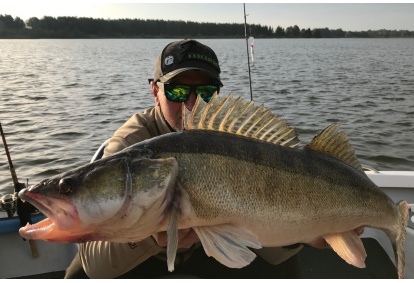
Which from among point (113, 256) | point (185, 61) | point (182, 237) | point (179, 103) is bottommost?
point (113, 256)

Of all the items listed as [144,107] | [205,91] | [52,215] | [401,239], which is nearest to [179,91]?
[205,91]

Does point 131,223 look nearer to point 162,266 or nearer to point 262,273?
point 162,266

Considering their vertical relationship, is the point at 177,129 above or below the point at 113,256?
above

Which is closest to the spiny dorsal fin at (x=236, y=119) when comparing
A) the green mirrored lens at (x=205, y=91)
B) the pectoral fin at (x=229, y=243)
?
the pectoral fin at (x=229, y=243)

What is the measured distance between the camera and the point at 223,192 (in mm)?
1938

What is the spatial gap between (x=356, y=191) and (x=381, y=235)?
222 centimetres

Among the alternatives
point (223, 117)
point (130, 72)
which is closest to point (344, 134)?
point (223, 117)

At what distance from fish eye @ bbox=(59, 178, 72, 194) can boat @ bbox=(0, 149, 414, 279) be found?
149 cm

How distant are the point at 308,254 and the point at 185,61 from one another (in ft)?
8.05

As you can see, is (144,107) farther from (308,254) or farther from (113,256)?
(113,256)

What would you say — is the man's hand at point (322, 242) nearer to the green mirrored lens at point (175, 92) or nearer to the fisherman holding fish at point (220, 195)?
the fisherman holding fish at point (220, 195)

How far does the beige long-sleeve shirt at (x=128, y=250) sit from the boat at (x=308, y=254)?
1.90 ft

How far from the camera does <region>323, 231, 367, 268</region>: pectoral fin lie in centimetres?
Result: 225

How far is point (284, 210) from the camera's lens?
2.03 meters
